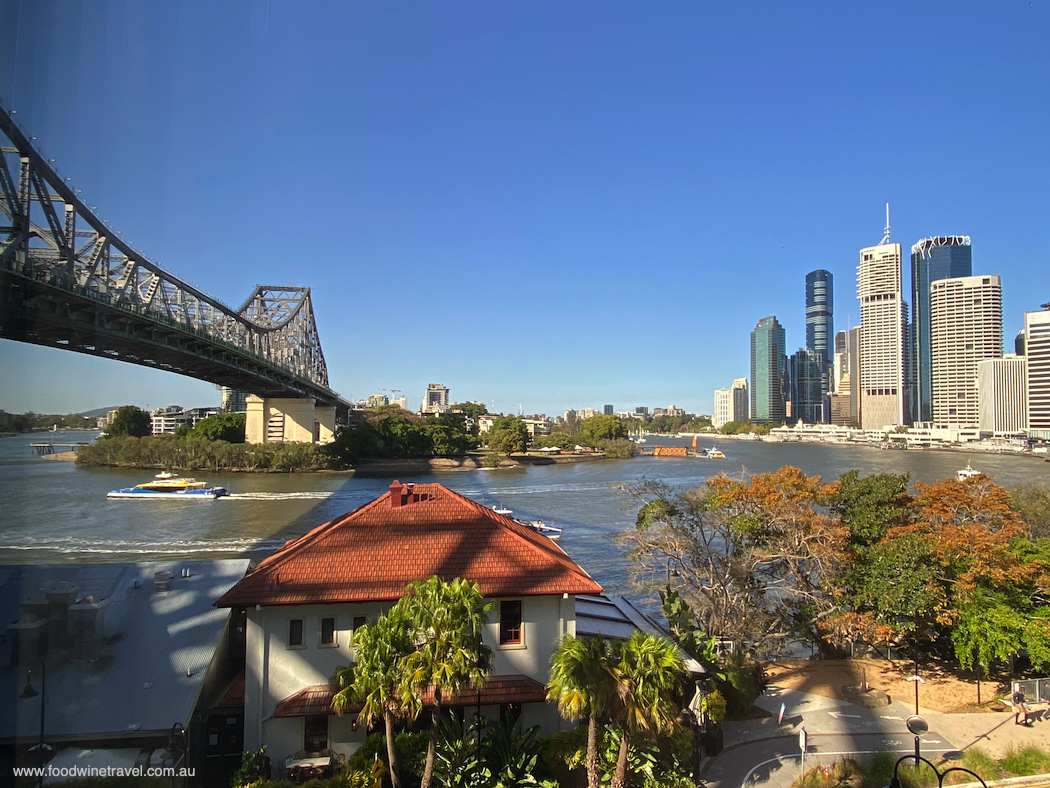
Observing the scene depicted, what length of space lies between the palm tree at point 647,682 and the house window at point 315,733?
3.13m

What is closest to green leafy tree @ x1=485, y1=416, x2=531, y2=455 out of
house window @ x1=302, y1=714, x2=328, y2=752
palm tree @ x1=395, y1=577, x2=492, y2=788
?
house window @ x1=302, y1=714, x2=328, y2=752

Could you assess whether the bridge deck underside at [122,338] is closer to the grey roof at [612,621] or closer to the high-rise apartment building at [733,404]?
the grey roof at [612,621]

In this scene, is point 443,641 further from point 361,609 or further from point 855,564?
point 855,564

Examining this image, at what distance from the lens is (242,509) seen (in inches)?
1091

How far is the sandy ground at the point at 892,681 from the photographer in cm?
853

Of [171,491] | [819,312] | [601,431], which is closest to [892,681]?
[171,491]

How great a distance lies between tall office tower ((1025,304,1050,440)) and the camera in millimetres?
59500

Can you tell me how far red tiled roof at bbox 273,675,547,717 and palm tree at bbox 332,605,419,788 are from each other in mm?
1203

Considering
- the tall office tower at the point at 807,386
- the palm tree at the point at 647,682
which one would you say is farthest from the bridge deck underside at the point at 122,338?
the tall office tower at the point at 807,386

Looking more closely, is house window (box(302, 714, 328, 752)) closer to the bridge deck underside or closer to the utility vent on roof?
the utility vent on roof

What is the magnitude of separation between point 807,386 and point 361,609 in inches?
6526

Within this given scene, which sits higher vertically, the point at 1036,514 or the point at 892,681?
the point at 1036,514

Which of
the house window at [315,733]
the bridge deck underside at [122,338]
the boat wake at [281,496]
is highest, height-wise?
the bridge deck underside at [122,338]

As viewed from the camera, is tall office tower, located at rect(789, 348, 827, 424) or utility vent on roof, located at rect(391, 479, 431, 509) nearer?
utility vent on roof, located at rect(391, 479, 431, 509)
